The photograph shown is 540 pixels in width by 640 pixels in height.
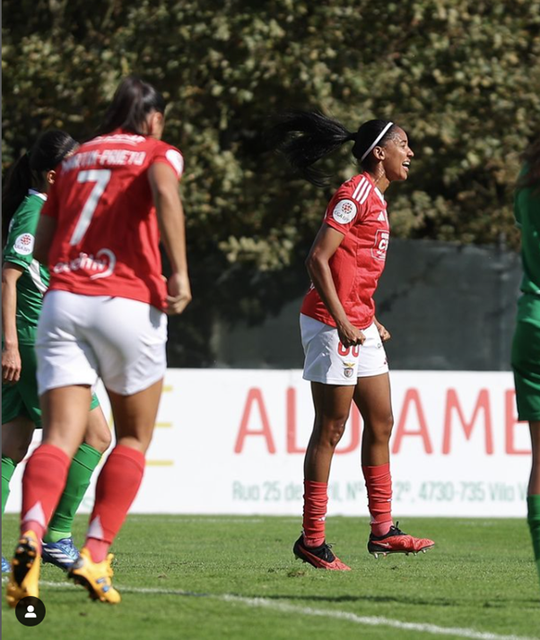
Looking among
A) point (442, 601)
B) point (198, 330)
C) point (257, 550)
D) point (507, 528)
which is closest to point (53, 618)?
point (442, 601)

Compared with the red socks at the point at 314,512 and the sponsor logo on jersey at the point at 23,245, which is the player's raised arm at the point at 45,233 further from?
the red socks at the point at 314,512

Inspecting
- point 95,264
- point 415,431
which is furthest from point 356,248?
point 415,431

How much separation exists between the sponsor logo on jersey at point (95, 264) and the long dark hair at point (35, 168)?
175 centimetres

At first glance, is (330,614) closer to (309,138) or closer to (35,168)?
(35,168)

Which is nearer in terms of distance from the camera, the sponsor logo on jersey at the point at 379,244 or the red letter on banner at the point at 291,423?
the sponsor logo on jersey at the point at 379,244

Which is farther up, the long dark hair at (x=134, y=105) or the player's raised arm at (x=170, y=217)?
the long dark hair at (x=134, y=105)

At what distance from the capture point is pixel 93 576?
199 inches

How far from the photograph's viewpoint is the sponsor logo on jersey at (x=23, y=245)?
21.7ft

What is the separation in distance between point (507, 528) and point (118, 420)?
7797 millimetres

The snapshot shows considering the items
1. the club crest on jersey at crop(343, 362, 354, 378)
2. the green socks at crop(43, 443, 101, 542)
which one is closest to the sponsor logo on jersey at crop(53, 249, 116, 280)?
the green socks at crop(43, 443, 101, 542)

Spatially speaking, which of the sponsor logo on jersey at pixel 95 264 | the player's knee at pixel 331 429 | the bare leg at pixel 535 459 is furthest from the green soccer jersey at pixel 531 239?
the player's knee at pixel 331 429

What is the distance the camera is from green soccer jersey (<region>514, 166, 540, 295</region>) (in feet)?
18.3

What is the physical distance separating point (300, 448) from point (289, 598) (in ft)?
27.2

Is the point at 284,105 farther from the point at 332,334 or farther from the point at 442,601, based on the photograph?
the point at 442,601
